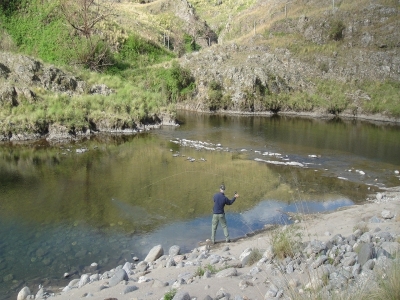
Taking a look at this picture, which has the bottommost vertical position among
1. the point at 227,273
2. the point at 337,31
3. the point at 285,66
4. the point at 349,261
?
the point at 227,273

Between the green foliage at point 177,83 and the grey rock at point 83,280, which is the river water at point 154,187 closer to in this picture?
the grey rock at point 83,280

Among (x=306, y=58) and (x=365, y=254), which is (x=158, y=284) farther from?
(x=306, y=58)

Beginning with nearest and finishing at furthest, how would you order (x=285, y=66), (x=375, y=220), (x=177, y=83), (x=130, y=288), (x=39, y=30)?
(x=130, y=288)
(x=375, y=220)
(x=177, y=83)
(x=285, y=66)
(x=39, y=30)

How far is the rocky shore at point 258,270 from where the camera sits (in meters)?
6.79

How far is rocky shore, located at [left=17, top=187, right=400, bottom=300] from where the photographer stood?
6.79m

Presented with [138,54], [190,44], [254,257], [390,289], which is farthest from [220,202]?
[190,44]

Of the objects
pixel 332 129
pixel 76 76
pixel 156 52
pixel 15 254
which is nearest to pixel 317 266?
pixel 15 254

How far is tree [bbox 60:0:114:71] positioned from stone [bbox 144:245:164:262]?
155 ft

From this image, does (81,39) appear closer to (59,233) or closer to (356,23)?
(356,23)

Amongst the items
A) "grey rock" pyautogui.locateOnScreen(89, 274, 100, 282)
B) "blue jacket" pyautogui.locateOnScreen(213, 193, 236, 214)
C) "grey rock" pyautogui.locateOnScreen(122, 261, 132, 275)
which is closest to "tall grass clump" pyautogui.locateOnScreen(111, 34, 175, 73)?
"blue jacket" pyautogui.locateOnScreen(213, 193, 236, 214)

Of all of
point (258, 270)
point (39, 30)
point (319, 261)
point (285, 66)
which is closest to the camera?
point (319, 261)

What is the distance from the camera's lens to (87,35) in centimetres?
5762

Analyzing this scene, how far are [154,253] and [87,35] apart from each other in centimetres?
5211

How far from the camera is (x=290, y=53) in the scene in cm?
6028
